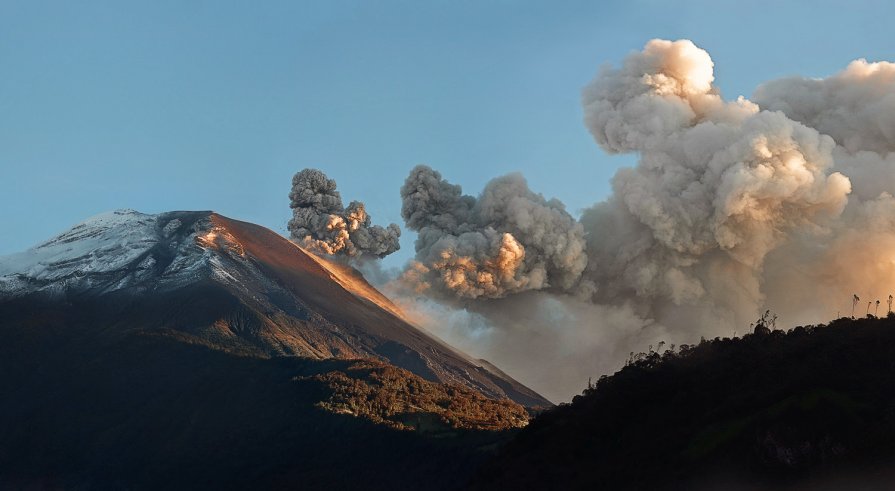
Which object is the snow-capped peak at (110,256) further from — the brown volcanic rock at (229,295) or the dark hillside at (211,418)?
the dark hillside at (211,418)

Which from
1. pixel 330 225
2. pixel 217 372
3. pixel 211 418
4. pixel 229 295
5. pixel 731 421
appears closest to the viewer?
pixel 731 421

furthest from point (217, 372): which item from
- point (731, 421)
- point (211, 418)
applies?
point (731, 421)

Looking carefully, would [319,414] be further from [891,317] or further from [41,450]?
[891,317]

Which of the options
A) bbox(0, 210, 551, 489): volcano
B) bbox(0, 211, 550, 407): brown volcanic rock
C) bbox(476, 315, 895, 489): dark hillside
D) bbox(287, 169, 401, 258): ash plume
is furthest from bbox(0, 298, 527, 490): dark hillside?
bbox(287, 169, 401, 258): ash plume

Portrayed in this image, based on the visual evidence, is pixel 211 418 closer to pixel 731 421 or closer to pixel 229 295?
pixel 229 295

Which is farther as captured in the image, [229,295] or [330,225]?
[330,225]
